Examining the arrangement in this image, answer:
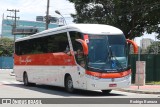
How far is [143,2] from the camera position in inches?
1474

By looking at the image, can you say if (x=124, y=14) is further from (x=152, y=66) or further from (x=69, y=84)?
(x=69, y=84)

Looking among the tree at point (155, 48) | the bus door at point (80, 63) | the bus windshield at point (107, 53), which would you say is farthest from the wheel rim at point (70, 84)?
the tree at point (155, 48)

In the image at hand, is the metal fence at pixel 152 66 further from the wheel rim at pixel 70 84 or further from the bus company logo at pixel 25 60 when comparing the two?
the wheel rim at pixel 70 84

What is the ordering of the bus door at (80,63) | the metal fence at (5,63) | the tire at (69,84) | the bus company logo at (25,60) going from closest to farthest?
the bus door at (80,63), the tire at (69,84), the bus company logo at (25,60), the metal fence at (5,63)

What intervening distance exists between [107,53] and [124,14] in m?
19.5

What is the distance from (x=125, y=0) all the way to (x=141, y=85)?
12.6 meters

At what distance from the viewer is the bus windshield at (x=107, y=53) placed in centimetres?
2070

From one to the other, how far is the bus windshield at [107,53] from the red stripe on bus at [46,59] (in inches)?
61.2

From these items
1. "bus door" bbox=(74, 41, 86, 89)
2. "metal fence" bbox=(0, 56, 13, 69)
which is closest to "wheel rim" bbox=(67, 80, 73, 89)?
"bus door" bbox=(74, 41, 86, 89)

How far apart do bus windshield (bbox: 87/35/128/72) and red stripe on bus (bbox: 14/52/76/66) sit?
1.55 m

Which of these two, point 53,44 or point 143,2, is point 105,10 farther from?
point 53,44

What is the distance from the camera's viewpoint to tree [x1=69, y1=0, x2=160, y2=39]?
38.2 m

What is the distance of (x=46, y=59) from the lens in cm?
2570

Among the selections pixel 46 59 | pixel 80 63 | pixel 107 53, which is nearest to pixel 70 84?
pixel 80 63
